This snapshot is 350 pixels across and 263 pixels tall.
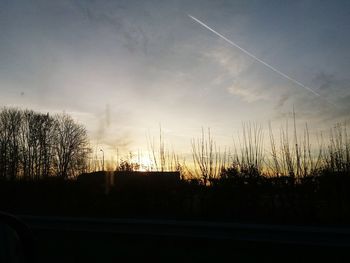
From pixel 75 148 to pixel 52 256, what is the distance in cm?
4951

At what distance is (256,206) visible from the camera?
11.2 metres

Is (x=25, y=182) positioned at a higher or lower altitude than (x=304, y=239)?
higher

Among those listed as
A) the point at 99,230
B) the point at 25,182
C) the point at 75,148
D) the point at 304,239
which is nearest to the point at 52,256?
the point at 99,230

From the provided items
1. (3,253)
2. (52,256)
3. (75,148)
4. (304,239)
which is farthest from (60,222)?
(75,148)

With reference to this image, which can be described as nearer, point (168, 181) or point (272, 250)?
point (272, 250)

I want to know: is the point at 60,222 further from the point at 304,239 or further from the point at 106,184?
the point at 106,184

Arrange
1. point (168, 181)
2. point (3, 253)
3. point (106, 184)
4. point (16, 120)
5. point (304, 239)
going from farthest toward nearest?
point (16, 120), point (106, 184), point (168, 181), point (304, 239), point (3, 253)

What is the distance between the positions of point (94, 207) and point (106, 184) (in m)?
2.10

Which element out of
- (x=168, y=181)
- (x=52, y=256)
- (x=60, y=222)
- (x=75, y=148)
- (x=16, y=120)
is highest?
(x=16, y=120)

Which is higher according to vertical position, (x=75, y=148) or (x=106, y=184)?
(x=75, y=148)

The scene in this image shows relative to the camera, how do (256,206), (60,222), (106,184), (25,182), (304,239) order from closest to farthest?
1. (304,239)
2. (60,222)
3. (256,206)
4. (106,184)
5. (25,182)

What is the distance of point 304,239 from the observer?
19.0ft

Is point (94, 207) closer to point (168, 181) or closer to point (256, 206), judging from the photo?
point (168, 181)

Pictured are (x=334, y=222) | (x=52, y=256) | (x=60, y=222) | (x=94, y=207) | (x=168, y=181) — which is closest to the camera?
(x=52, y=256)
